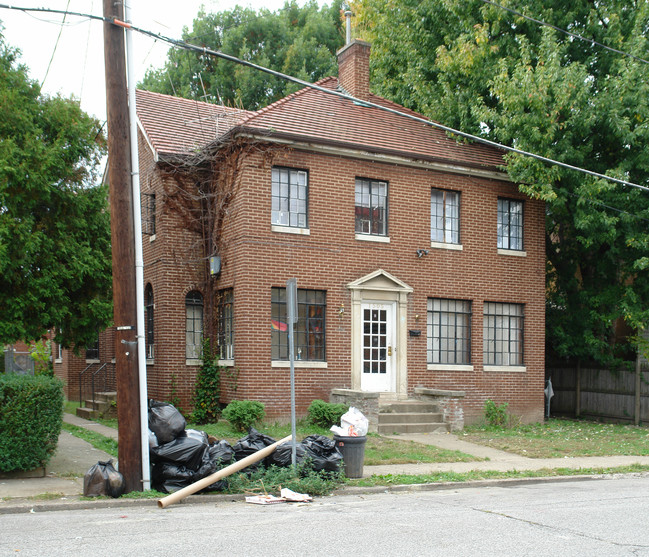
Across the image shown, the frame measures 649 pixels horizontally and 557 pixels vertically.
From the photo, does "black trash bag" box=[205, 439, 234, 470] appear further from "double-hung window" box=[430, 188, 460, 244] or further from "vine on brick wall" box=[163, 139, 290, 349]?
"double-hung window" box=[430, 188, 460, 244]

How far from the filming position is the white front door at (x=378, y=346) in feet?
56.5

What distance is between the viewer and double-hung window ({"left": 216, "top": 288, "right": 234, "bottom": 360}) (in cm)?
1711

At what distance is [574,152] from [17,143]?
41.6ft

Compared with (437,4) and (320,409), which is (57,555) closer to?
(320,409)

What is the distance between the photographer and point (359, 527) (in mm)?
7664

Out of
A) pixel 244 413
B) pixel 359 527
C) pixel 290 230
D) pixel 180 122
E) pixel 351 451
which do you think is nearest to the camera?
pixel 359 527

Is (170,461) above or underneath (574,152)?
underneath

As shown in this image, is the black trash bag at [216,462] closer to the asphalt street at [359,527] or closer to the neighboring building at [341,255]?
the asphalt street at [359,527]

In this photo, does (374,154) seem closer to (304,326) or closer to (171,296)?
(304,326)

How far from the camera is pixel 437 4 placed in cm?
2112

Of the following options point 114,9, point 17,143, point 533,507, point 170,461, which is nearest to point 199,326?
point 17,143

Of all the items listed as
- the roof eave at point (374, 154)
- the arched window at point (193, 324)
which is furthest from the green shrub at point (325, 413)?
the roof eave at point (374, 154)

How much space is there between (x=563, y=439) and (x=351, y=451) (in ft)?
24.0

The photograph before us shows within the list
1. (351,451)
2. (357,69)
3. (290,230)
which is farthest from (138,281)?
(357,69)
